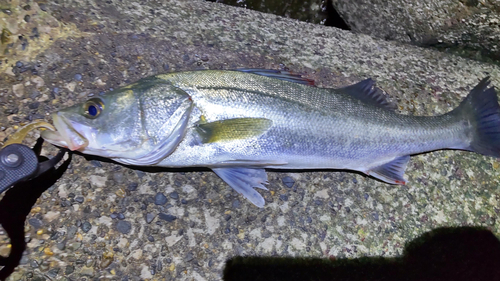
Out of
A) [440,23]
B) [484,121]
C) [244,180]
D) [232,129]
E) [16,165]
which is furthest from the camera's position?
[440,23]

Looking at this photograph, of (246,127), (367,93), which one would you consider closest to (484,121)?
(367,93)

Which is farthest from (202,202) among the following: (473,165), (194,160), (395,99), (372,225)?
(473,165)

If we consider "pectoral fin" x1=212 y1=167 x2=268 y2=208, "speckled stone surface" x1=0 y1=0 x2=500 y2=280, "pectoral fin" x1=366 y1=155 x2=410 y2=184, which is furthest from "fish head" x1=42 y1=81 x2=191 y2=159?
"pectoral fin" x1=366 y1=155 x2=410 y2=184

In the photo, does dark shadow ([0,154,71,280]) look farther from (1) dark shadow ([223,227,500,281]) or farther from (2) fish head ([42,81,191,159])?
(1) dark shadow ([223,227,500,281])

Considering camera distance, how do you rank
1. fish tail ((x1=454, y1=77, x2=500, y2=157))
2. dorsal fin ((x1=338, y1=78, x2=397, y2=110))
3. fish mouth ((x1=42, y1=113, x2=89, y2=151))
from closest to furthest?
fish mouth ((x1=42, y1=113, x2=89, y2=151)) < dorsal fin ((x1=338, y1=78, x2=397, y2=110)) < fish tail ((x1=454, y1=77, x2=500, y2=157))

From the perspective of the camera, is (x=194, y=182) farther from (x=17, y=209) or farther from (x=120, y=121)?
(x=17, y=209)

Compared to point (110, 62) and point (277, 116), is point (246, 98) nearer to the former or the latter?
point (277, 116)
